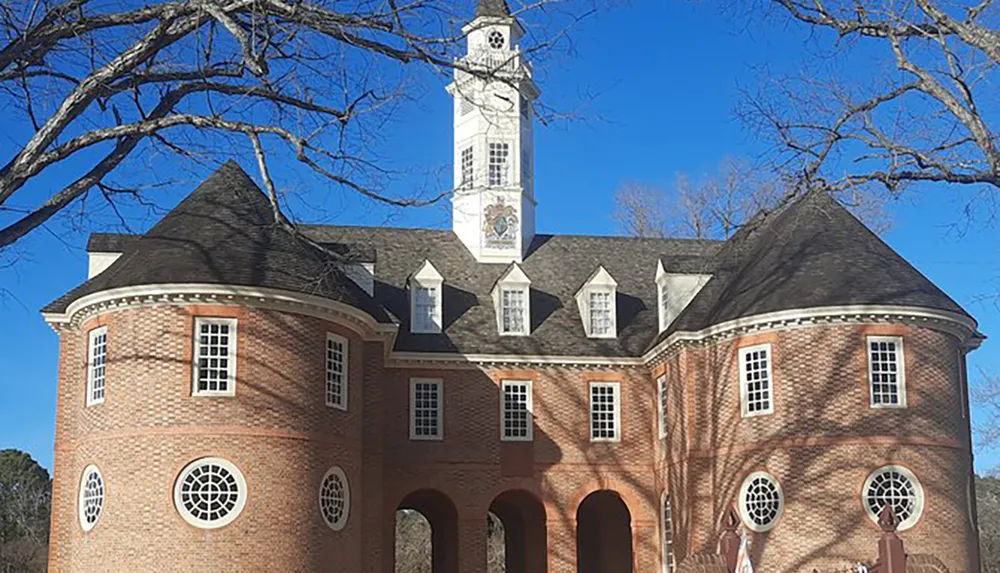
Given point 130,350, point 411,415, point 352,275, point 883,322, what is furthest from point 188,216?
point 883,322

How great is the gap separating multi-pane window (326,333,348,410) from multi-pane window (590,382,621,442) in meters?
8.62

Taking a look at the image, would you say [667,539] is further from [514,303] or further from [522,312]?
[514,303]

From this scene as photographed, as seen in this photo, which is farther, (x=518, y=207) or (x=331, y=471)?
(x=518, y=207)

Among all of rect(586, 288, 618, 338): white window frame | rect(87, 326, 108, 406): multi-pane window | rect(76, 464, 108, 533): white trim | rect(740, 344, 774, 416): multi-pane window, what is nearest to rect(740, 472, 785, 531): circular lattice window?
rect(740, 344, 774, 416): multi-pane window

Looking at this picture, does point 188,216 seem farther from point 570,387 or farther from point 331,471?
point 570,387

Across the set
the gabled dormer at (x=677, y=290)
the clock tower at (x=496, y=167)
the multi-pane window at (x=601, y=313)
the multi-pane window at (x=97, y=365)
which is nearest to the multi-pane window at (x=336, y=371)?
the multi-pane window at (x=97, y=365)

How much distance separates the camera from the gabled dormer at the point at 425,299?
33188 mm

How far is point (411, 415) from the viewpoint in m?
32.2

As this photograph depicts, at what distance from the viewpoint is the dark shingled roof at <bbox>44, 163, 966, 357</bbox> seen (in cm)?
2573

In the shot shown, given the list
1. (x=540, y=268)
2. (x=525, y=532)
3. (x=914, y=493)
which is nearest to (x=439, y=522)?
(x=525, y=532)

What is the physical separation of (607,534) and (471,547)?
6.93 meters

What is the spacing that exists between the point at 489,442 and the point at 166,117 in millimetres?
22204

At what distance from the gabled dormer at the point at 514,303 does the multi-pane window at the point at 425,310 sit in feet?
5.77

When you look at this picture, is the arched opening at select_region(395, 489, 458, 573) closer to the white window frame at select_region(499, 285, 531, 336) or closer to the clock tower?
the white window frame at select_region(499, 285, 531, 336)
